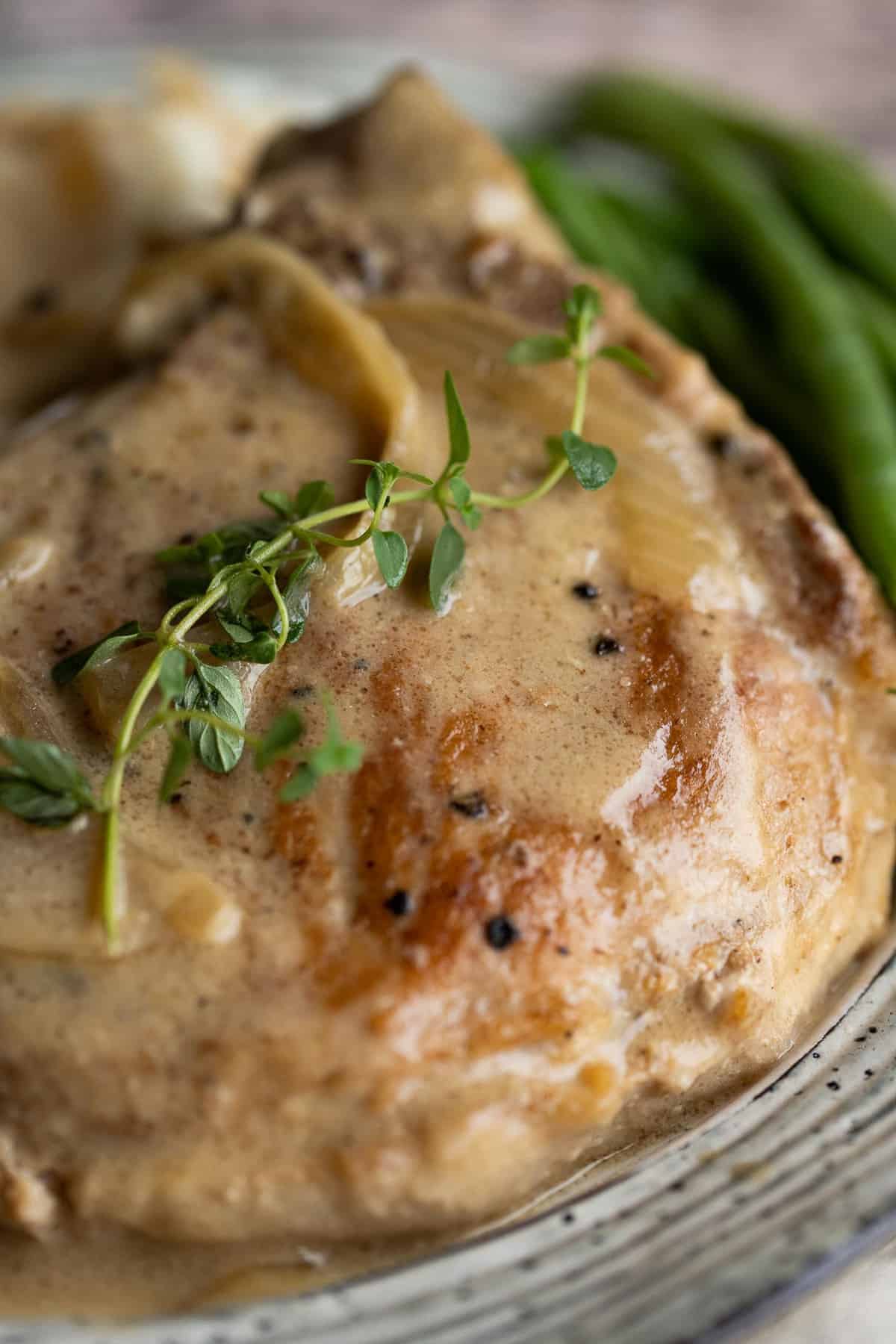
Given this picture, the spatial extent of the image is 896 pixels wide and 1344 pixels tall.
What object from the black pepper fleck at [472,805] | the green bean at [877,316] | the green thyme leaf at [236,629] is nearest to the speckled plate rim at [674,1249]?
the black pepper fleck at [472,805]

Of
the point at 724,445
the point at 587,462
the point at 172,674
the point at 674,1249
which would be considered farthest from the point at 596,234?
the point at 674,1249

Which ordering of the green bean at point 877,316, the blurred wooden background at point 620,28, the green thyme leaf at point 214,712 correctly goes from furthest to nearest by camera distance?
the blurred wooden background at point 620,28
the green bean at point 877,316
the green thyme leaf at point 214,712

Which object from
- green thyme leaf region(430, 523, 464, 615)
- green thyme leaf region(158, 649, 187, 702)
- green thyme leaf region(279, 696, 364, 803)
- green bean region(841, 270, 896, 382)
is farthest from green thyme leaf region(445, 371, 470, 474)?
green bean region(841, 270, 896, 382)

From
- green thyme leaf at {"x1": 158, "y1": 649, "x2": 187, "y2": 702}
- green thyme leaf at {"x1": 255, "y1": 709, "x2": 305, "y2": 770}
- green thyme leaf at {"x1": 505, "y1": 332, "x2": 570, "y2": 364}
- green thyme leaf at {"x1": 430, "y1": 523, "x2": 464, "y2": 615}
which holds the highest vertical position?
green thyme leaf at {"x1": 505, "y1": 332, "x2": 570, "y2": 364}

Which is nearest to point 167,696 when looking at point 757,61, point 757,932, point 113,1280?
point 113,1280

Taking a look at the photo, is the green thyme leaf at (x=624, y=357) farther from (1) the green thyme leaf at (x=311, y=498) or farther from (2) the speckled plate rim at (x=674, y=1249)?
(2) the speckled plate rim at (x=674, y=1249)

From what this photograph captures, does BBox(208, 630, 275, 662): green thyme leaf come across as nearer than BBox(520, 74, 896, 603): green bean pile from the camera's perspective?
Yes

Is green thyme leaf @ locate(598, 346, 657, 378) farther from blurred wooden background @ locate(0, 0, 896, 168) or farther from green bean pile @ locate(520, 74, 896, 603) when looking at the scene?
blurred wooden background @ locate(0, 0, 896, 168)
